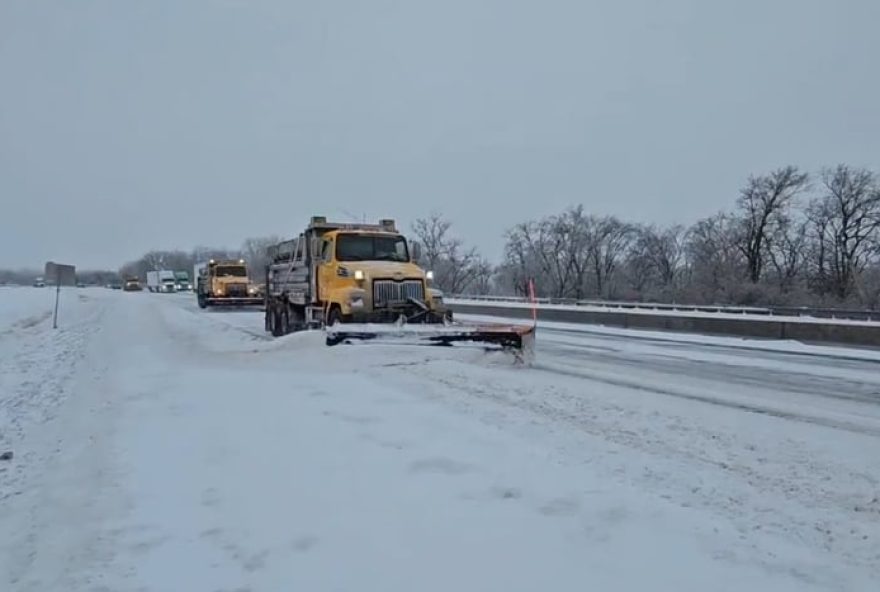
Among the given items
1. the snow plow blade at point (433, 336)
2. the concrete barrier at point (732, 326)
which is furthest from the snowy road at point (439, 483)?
the concrete barrier at point (732, 326)

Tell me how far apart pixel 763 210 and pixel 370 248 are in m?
65.8

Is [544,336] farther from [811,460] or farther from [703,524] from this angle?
[703,524]

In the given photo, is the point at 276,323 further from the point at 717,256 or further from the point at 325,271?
the point at 717,256

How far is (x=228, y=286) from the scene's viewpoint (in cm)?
4191

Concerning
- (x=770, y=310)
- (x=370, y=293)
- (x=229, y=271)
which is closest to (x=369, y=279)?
(x=370, y=293)

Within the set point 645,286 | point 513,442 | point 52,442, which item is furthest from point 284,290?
point 645,286

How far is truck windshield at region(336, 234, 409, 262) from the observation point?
Result: 57.1 feet

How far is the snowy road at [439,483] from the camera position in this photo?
4.30 m

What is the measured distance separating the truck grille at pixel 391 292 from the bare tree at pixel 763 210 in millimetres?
62307

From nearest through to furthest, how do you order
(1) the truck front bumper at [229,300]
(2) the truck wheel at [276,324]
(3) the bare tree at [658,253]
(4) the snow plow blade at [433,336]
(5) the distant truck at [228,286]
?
(4) the snow plow blade at [433,336], (2) the truck wheel at [276,324], (1) the truck front bumper at [229,300], (5) the distant truck at [228,286], (3) the bare tree at [658,253]

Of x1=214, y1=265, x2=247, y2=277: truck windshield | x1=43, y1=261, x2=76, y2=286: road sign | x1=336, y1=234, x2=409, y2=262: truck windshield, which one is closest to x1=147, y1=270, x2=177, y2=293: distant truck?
x1=214, y1=265, x2=247, y2=277: truck windshield

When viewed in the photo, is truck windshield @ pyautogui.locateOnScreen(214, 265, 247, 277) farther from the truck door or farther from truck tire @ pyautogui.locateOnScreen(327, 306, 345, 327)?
truck tire @ pyautogui.locateOnScreen(327, 306, 345, 327)

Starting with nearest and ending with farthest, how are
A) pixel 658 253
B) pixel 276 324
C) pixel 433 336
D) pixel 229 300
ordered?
pixel 433 336, pixel 276 324, pixel 229 300, pixel 658 253

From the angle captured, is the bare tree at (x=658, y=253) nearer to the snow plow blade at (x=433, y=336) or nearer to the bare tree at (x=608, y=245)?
the bare tree at (x=608, y=245)
